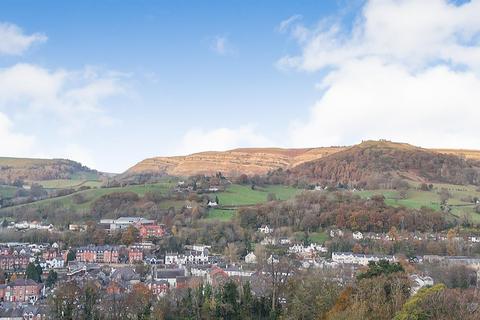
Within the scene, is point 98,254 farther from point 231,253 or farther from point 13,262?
point 231,253

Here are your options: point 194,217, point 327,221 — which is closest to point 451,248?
point 327,221

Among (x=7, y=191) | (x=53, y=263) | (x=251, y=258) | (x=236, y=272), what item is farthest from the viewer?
(x=7, y=191)

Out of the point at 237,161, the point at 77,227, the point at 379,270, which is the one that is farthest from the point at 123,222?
the point at 237,161

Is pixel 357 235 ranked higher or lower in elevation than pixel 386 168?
lower

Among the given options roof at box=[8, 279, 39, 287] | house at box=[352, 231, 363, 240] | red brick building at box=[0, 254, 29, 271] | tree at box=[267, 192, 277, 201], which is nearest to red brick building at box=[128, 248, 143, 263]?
red brick building at box=[0, 254, 29, 271]

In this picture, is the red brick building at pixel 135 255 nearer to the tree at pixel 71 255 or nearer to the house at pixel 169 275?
the tree at pixel 71 255

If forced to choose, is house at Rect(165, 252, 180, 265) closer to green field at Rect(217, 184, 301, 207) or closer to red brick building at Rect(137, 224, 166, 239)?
red brick building at Rect(137, 224, 166, 239)
